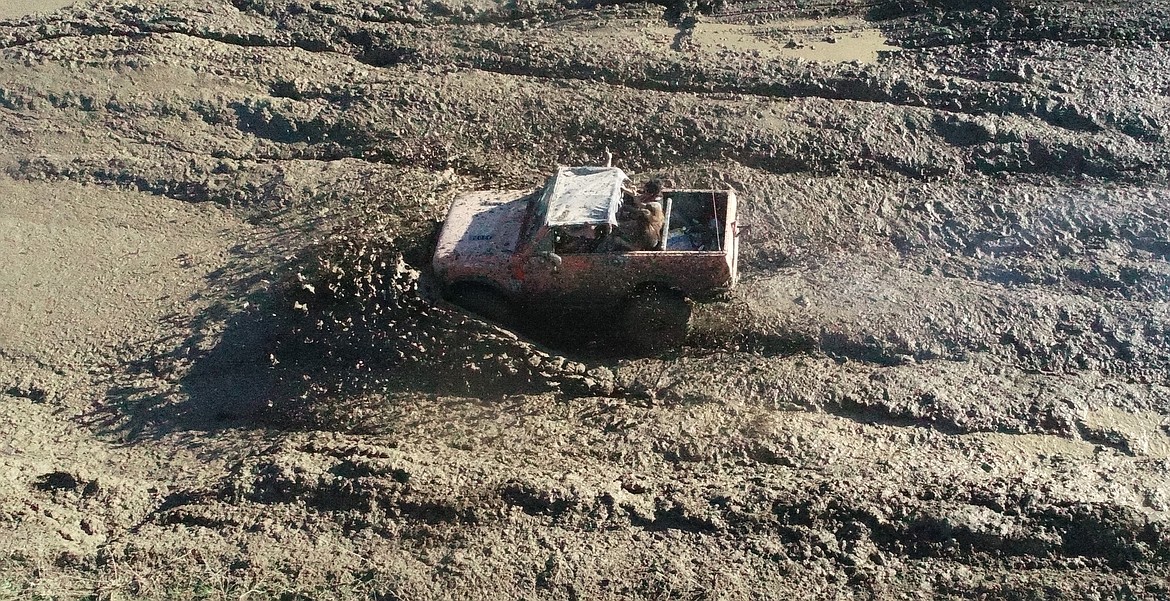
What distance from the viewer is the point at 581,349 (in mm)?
8320

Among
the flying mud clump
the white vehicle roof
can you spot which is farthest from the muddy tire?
the white vehicle roof

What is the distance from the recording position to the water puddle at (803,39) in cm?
1148

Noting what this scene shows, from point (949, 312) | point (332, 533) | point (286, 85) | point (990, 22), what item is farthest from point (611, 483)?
point (990, 22)

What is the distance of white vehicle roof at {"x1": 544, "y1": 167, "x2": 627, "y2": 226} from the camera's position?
7980 mm

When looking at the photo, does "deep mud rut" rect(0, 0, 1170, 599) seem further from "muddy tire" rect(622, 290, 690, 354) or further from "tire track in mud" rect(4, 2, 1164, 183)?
"muddy tire" rect(622, 290, 690, 354)

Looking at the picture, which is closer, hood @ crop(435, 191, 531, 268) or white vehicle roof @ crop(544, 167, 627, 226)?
white vehicle roof @ crop(544, 167, 627, 226)

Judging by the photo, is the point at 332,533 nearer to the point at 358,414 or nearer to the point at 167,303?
the point at 358,414

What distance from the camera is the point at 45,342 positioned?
831cm

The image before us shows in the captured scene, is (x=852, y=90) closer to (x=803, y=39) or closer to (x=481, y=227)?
(x=803, y=39)

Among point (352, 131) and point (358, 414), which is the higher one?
point (352, 131)

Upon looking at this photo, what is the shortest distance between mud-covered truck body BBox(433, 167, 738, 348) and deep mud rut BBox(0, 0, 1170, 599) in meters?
0.43

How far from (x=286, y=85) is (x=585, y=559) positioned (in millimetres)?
7205

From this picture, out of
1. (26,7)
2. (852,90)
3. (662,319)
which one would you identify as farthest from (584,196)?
(26,7)

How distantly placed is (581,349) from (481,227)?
146 cm
